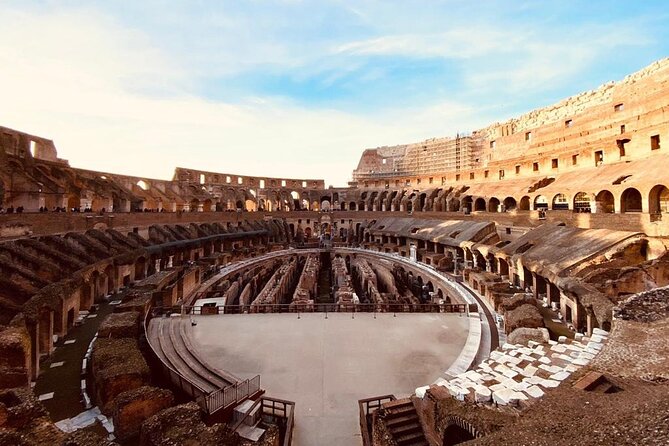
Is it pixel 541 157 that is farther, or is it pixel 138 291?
pixel 541 157

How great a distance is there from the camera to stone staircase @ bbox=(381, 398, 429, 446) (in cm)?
665

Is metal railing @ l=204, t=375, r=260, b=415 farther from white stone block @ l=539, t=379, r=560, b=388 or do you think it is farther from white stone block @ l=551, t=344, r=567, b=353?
white stone block @ l=551, t=344, r=567, b=353

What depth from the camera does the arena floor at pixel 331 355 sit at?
306 inches

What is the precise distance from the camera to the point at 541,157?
3005cm

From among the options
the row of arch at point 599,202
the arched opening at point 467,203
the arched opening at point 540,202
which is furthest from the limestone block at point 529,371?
the arched opening at point 467,203

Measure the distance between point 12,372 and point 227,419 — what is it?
195 inches

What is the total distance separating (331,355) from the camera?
10.4 metres

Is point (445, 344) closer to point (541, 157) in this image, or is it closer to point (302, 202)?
point (541, 157)

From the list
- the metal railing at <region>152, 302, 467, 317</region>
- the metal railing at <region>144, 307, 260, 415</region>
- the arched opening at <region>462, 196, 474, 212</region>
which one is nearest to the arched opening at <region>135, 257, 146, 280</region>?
the metal railing at <region>152, 302, 467, 317</region>

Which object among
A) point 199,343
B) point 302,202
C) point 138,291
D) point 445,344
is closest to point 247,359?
point 199,343

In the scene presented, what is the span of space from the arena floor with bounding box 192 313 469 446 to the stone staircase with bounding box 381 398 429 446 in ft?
2.71

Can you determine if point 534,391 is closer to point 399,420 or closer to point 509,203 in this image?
point 399,420

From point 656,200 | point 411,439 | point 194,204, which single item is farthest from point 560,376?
point 194,204

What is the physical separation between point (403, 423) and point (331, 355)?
3.90 metres
